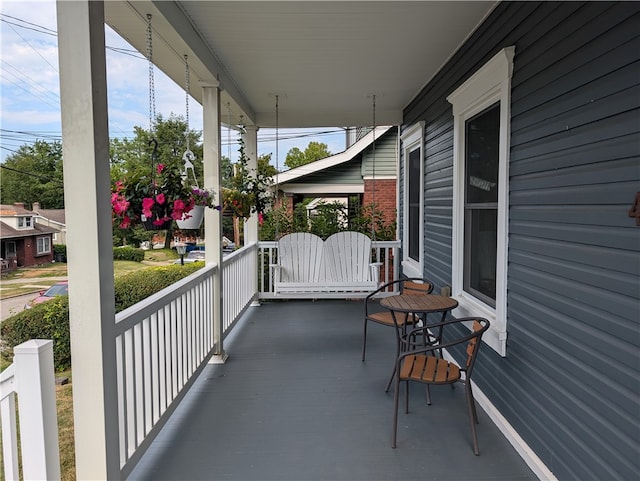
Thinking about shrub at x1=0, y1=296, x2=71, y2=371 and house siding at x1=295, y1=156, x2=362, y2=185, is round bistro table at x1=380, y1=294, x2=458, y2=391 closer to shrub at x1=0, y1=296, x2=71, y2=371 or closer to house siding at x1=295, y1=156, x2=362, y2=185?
shrub at x1=0, y1=296, x2=71, y2=371

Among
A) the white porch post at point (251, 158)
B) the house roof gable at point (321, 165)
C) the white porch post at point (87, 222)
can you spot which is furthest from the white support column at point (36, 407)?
the house roof gable at point (321, 165)

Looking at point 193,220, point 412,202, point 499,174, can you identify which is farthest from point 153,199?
point 412,202

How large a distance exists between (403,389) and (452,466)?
3.15 feet

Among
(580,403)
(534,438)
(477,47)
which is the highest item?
(477,47)

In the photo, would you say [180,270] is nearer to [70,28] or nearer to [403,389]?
[403,389]

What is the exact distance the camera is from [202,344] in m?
3.31

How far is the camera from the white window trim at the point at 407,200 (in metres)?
4.72

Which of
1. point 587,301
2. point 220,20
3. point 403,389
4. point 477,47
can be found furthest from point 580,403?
point 220,20

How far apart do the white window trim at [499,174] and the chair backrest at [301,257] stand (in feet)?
6.68

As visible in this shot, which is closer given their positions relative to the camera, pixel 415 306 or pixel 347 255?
pixel 415 306

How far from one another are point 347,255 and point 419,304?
233 cm

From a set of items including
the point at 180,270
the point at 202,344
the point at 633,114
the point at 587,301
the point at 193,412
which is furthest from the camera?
the point at 180,270

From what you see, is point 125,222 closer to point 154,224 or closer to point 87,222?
point 154,224

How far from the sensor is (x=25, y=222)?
4.57 m
